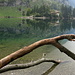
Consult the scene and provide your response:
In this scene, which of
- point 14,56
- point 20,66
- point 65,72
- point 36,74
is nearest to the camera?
point 14,56

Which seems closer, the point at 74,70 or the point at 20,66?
the point at 20,66

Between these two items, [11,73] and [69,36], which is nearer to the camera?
[69,36]

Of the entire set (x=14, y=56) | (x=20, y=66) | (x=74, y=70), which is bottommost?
(x=74, y=70)

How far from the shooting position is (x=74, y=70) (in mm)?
17250

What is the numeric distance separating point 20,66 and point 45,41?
532 cm

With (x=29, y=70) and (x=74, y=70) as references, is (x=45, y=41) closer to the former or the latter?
(x=29, y=70)

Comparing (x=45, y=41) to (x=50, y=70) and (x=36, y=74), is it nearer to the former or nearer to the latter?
(x=36, y=74)

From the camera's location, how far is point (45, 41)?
8523mm

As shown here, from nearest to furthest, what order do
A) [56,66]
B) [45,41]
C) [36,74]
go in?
[45,41] → [36,74] → [56,66]

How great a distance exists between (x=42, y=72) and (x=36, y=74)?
861mm

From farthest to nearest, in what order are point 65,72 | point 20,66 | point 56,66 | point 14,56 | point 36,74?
1. point 56,66
2. point 65,72
3. point 36,74
4. point 20,66
5. point 14,56

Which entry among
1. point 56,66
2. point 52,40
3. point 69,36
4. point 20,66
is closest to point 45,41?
point 52,40

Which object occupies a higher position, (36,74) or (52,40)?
(52,40)

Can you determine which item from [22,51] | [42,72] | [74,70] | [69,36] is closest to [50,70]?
[42,72]
